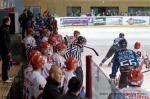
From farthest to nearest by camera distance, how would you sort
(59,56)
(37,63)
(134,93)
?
(59,56), (37,63), (134,93)

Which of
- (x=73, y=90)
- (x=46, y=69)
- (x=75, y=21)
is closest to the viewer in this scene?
(x=73, y=90)

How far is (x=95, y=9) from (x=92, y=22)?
16.7 feet

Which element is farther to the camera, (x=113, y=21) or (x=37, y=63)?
(x=113, y=21)

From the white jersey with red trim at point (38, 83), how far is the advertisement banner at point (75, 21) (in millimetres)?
31075

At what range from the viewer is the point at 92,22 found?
3662 centimetres

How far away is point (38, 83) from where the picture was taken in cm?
532

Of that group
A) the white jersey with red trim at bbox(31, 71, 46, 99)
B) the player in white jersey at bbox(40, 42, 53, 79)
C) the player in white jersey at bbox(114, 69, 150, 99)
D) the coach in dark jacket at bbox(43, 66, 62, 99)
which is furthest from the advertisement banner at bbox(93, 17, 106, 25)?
the coach in dark jacket at bbox(43, 66, 62, 99)

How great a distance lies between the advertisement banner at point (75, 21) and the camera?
119ft

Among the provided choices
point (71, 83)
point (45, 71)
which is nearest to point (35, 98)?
point (45, 71)

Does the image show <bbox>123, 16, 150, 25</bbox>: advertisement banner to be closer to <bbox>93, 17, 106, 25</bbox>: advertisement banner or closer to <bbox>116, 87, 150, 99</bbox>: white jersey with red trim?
<bbox>93, 17, 106, 25</bbox>: advertisement banner

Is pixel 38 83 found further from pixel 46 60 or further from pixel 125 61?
pixel 125 61

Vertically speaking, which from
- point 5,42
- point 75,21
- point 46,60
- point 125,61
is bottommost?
point 125,61

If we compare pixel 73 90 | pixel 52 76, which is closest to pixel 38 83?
pixel 52 76

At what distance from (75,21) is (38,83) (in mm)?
31416
